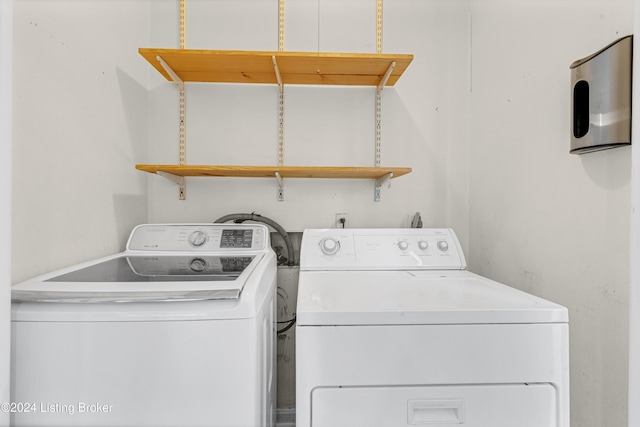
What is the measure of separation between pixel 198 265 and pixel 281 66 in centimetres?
100

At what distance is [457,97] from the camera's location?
1861mm

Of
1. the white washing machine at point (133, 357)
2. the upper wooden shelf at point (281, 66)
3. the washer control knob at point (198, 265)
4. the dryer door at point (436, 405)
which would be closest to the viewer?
the white washing machine at point (133, 357)

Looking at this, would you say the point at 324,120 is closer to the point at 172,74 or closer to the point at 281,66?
the point at 281,66

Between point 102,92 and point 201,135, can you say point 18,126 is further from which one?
point 201,135

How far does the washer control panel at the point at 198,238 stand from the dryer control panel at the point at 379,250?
0.24 metres

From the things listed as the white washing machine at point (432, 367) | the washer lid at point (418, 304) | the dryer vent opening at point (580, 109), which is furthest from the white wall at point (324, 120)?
the white washing machine at point (432, 367)

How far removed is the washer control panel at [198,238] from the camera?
149 cm

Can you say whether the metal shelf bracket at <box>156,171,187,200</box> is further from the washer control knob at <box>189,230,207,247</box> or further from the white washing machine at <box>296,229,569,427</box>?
the white washing machine at <box>296,229,569,427</box>

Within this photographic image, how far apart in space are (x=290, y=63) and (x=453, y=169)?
103cm

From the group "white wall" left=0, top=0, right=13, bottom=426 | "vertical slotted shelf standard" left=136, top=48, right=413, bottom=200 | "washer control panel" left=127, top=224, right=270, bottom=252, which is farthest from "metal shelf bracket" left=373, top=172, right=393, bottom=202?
"white wall" left=0, top=0, right=13, bottom=426

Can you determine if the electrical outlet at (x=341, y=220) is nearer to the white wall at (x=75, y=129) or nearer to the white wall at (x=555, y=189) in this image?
the white wall at (x=555, y=189)

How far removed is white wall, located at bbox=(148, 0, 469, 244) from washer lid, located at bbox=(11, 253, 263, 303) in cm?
Result: 59

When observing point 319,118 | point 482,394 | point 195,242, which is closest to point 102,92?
point 195,242

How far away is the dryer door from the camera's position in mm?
848
